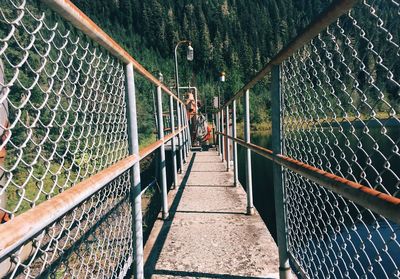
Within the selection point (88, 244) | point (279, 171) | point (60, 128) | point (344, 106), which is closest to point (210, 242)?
point (279, 171)

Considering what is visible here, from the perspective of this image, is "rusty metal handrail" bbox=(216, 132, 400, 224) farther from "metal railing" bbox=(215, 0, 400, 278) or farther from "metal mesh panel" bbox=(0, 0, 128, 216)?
"metal mesh panel" bbox=(0, 0, 128, 216)

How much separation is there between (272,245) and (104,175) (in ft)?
6.58

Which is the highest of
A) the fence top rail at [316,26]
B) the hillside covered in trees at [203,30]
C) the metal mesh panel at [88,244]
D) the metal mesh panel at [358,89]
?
the hillside covered in trees at [203,30]

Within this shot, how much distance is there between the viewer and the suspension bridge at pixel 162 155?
1096 mm

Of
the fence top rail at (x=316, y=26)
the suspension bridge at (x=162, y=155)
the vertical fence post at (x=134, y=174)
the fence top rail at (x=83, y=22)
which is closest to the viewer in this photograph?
the suspension bridge at (x=162, y=155)

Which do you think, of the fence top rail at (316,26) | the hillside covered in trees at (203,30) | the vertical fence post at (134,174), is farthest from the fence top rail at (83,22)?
the hillside covered in trees at (203,30)

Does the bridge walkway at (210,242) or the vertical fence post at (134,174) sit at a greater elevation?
the vertical fence post at (134,174)

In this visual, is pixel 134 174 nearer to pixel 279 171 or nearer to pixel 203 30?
pixel 279 171

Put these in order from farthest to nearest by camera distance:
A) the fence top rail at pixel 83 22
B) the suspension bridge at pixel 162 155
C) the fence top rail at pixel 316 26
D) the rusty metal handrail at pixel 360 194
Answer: the fence top rail at pixel 316 26
the fence top rail at pixel 83 22
the suspension bridge at pixel 162 155
the rusty metal handrail at pixel 360 194

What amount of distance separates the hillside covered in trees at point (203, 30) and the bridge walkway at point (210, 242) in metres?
87.9

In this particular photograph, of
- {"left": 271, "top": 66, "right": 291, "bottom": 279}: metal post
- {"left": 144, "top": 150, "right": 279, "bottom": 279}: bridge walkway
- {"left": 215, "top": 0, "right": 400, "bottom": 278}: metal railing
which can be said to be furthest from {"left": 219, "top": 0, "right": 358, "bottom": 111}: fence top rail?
{"left": 144, "top": 150, "right": 279, "bottom": 279}: bridge walkway

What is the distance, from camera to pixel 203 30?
106062mm

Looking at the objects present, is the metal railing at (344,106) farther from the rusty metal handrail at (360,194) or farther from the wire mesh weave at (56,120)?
the wire mesh weave at (56,120)

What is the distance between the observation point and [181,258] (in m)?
2.88
